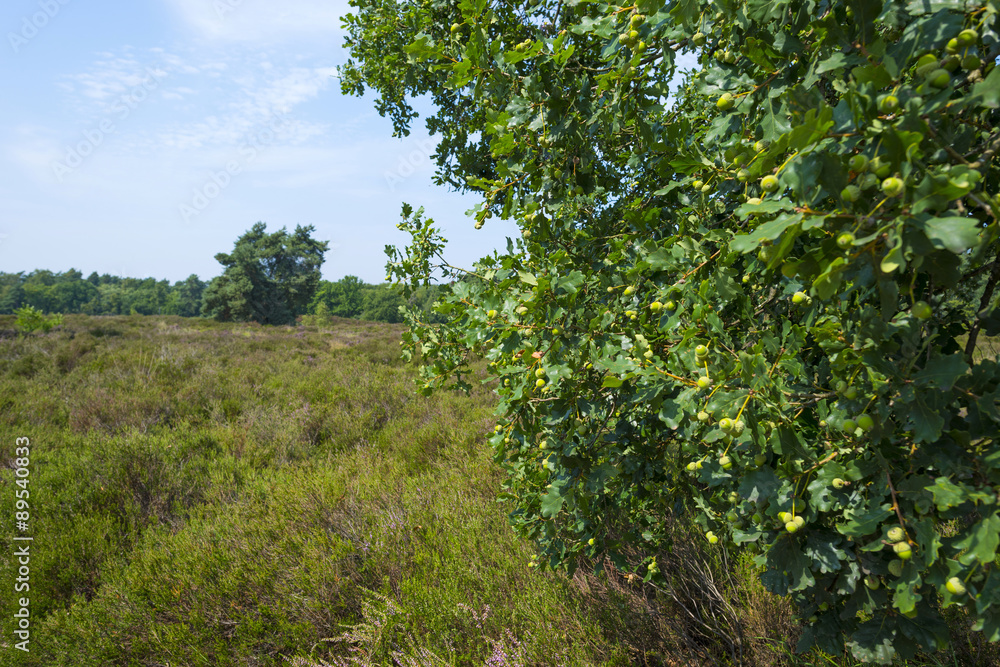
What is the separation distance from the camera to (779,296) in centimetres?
166

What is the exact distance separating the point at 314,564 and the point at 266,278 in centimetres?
2993

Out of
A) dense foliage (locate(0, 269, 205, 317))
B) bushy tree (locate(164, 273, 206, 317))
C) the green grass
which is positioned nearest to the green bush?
the green grass

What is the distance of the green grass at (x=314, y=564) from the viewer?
2.37m

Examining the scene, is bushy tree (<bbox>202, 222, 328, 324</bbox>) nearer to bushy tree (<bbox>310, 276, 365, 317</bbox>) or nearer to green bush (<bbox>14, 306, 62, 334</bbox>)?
green bush (<bbox>14, 306, 62, 334</bbox>)

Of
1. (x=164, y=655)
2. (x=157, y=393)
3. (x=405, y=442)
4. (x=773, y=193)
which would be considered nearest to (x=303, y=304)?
(x=157, y=393)

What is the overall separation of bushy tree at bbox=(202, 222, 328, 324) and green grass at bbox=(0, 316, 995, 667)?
23.1 metres

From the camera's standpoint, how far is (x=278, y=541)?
348 cm

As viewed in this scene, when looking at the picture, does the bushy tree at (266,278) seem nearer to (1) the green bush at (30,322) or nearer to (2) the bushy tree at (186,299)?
(1) the green bush at (30,322)

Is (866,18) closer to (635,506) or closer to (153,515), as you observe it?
(635,506)

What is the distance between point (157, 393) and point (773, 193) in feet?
29.3

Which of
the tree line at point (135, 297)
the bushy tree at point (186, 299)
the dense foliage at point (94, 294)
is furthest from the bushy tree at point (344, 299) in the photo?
the dense foliage at point (94, 294)

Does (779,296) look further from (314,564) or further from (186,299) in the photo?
(186,299)

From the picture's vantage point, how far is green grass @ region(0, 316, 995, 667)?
2369mm

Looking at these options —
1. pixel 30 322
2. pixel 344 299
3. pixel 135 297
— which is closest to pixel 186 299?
pixel 135 297
